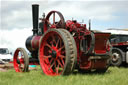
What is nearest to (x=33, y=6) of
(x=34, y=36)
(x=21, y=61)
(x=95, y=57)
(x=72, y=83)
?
(x=34, y=36)

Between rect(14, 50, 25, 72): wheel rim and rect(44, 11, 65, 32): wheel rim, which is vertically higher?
rect(44, 11, 65, 32): wheel rim

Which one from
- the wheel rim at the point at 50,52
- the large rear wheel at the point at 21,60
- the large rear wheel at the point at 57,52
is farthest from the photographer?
the large rear wheel at the point at 21,60

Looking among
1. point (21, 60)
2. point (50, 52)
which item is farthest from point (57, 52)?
point (21, 60)

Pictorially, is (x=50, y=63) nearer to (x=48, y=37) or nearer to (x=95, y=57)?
(x=48, y=37)

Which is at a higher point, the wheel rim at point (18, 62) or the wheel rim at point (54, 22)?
the wheel rim at point (54, 22)

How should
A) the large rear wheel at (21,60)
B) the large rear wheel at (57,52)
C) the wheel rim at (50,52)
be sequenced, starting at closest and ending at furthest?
1. the large rear wheel at (57,52)
2. the wheel rim at (50,52)
3. the large rear wheel at (21,60)

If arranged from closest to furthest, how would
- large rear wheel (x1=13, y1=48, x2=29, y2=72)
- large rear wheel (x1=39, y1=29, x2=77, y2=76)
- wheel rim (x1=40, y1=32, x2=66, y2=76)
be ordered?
large rear wheel (x1=39, y1=29, x2=77, y2=76), wheel rim (x1=40, y1=32, x2=66, y2=76), large rear wheel (x1=13, y1=48, x2=29, y2=72)

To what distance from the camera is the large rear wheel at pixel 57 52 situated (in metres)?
6.66

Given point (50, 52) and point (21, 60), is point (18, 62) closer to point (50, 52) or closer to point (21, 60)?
point (21, 60)

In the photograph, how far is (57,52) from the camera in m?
7.25

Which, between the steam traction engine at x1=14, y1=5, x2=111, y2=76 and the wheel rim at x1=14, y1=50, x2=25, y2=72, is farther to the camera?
the wheel rim at x1=14, y1=50, x2=25, y2=72

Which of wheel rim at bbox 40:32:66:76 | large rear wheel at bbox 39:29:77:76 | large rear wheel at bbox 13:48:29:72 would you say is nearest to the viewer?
large rear wheel at bbox 39:29:77:76

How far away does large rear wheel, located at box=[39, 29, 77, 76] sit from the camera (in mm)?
6660

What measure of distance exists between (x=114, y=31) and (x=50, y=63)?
7.04 m
